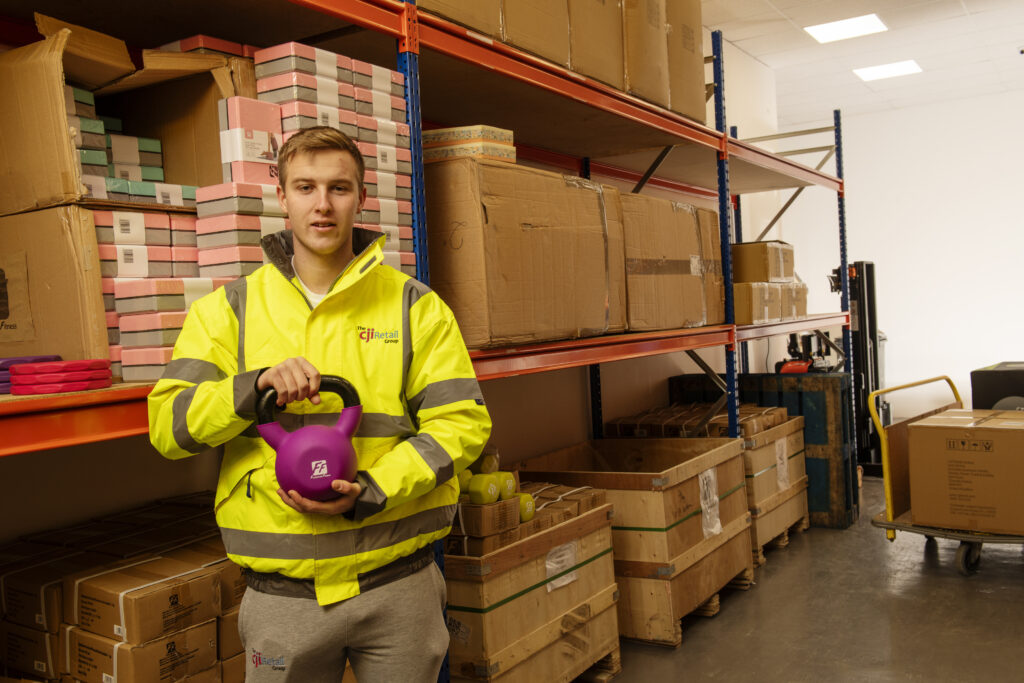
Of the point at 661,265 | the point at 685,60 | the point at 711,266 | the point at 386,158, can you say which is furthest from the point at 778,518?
the point at 386,158

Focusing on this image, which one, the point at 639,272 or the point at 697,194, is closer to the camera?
the point at 639,272

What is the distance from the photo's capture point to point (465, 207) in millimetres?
2910

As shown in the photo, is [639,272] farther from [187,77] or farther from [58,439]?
[58,439]

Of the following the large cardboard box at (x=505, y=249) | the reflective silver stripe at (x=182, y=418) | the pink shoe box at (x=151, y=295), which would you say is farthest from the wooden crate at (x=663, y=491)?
the reflective silver stripe at (x=182, y=418)

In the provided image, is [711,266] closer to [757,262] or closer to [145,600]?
[757,262]

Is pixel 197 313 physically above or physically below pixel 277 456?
above

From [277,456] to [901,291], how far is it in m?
11.7

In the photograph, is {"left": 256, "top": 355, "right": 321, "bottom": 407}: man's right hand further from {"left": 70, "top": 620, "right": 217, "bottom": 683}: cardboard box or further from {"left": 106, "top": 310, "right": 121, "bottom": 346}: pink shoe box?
{"left": 70, "top": 620, "right": 217, "bottom": 683}: cardboard box

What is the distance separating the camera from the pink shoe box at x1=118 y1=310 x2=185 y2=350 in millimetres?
2049

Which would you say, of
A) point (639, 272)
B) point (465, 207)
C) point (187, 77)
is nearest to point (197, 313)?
point (187, 77)

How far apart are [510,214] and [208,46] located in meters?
1.16

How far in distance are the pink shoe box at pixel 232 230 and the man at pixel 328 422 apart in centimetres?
22

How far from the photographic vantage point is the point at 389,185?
259cm

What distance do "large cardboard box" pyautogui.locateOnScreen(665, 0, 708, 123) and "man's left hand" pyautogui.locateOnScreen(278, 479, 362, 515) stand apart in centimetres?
327
